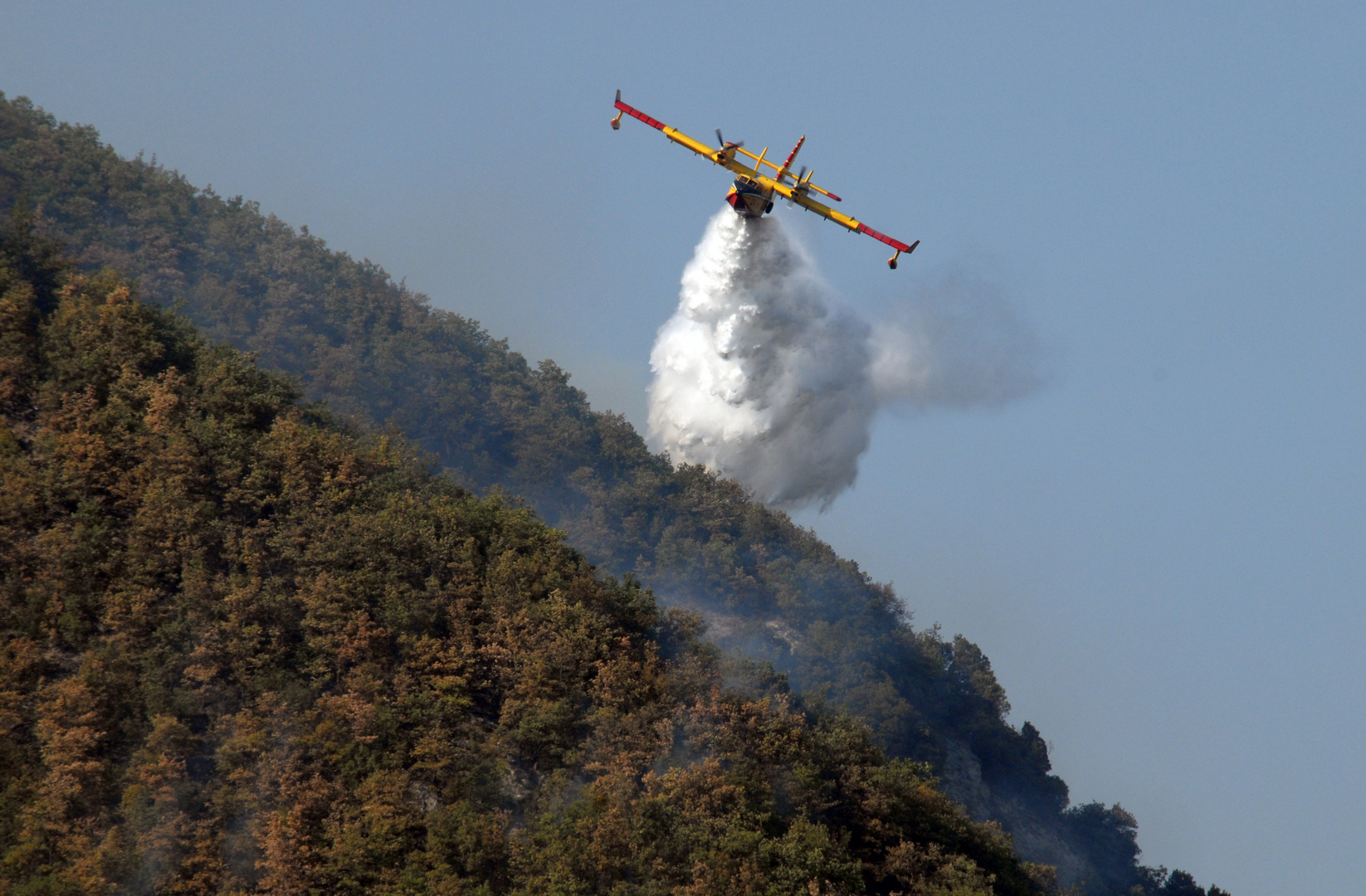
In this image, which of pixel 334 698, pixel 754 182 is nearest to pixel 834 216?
pixel 754 182

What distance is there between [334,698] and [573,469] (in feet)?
256

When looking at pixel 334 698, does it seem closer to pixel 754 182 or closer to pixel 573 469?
pixel 754 182

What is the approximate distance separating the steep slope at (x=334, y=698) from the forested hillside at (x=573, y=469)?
45.6m

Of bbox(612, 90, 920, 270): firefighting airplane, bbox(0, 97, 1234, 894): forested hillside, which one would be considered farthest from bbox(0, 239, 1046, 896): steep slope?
bbox(0, 97, 1234, 894): forested hillside

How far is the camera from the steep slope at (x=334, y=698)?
150ft

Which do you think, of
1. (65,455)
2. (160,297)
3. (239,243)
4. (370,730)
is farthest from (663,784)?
(239,243)

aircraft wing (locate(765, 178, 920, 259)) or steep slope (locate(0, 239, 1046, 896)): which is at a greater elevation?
aircraft wing (locate(765, 178, 920, 259))

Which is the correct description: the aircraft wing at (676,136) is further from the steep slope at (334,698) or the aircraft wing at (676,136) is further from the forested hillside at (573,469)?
the forested hillside at (573,469)

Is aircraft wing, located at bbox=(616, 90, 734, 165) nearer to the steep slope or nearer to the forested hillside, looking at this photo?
the steep slope

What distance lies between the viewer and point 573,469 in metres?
127

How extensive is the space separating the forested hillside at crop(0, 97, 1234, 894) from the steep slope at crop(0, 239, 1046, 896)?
150 ft

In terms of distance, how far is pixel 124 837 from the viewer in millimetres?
46062

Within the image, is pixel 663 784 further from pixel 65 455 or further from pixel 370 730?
pixel 65 455

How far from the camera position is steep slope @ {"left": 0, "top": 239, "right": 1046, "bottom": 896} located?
4569 cm
